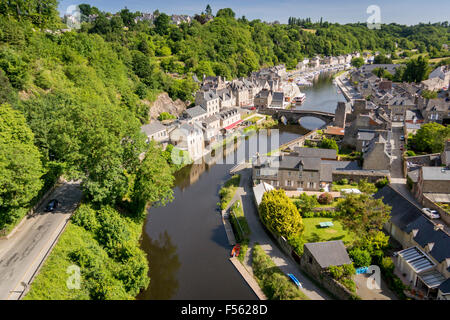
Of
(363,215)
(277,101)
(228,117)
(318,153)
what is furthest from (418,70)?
(363,215)

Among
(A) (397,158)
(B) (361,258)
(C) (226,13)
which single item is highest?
(C) (226,13)

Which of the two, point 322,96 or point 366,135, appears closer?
point 366,135

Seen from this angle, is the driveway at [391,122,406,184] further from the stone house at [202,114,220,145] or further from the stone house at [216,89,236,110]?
the stone house at [216,89,236,110]

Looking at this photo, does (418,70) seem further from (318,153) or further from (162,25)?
(162,25)

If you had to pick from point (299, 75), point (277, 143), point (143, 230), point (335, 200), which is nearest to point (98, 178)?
point (143, 230)

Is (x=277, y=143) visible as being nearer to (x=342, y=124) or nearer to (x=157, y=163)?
(x=342, y=124)

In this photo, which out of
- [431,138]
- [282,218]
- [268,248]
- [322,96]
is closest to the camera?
[282,218]

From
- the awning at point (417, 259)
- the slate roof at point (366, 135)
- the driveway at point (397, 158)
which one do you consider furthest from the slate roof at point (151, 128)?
the awning at point (417, 259)
